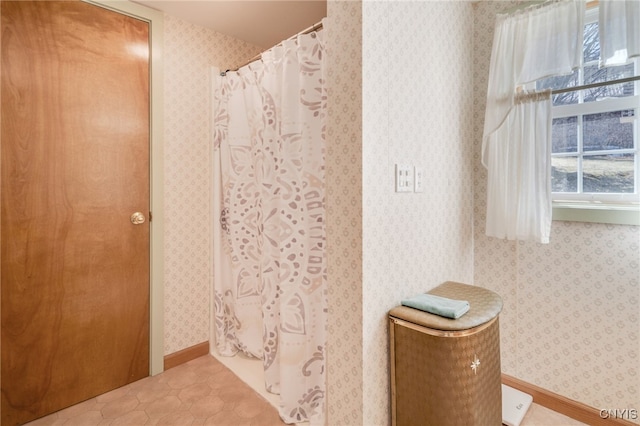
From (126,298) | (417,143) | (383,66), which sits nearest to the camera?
(383,66)

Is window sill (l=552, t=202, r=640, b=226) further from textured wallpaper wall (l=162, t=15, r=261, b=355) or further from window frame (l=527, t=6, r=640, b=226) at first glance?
textured wallpaper wall (l=162, t=15, r=261, b=355)

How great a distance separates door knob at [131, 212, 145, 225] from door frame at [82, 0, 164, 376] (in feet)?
0.17

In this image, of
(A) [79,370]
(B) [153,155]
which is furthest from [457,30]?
(A) [79,370]

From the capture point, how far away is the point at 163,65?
2031 millimetres

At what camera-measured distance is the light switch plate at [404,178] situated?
4.49 ft

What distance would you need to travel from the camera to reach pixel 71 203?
1735mm

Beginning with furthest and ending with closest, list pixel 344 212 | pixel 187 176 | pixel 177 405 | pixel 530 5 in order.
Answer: pixel 187 176, pixel 177 405, pixel 530 5, pixel 344 212

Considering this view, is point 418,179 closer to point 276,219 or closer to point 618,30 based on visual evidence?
point 276,219

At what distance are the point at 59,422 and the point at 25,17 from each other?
82.1 inches

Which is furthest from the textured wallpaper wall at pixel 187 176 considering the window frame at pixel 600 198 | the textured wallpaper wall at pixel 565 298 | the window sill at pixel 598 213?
the window sill at pixel 598 213

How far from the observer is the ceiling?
76.4 inches

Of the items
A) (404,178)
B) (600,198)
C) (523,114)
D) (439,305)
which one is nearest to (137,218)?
(404,178)

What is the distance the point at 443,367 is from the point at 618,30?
1.67 metres

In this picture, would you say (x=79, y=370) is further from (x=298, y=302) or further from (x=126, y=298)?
(x=298, y=302)
